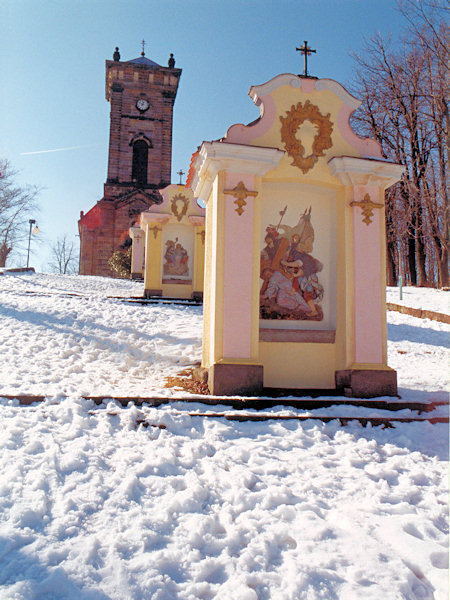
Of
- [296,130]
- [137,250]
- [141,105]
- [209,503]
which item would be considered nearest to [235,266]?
[296,130]

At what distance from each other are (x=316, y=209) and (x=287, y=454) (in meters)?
4.00

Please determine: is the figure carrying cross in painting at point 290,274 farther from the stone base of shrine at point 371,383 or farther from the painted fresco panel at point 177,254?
the painted fresco panel at point 177,254

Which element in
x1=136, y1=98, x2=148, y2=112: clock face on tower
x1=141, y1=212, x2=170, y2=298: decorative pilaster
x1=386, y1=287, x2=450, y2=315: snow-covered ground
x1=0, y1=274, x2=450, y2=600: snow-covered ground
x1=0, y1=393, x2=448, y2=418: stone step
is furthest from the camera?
x1=136, y1=98, x2=148, y2=112: clock face on tower

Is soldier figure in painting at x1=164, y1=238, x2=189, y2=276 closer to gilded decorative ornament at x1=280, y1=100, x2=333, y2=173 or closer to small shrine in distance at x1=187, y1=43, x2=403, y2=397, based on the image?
small shrine in distance at x1=187, y1=43, x2=403, y2=397

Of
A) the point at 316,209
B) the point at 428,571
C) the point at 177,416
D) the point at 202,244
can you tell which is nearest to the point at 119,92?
the point at 202,244

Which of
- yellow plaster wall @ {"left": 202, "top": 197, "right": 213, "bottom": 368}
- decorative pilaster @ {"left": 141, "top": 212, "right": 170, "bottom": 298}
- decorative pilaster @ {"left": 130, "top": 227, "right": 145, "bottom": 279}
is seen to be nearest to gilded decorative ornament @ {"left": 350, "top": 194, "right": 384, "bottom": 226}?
yellow plaster wall @ {"left": 202, "top": 197, "right": 213, "bottom": 368}

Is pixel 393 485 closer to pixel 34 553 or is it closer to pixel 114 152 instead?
pixel 34 553

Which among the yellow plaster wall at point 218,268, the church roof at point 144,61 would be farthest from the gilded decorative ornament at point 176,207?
the church roof at point 144,61

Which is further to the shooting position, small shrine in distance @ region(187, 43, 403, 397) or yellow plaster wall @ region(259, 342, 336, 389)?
yellow plaster wall @ region(259, 342, 336, 389)

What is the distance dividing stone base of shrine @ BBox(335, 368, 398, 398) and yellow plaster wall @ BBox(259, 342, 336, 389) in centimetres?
47

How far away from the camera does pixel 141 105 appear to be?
39938 millimetres

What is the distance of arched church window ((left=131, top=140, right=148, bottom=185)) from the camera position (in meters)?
39.4

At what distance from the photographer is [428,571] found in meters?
2.69

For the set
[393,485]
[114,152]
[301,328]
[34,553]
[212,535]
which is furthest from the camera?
[114,152]
